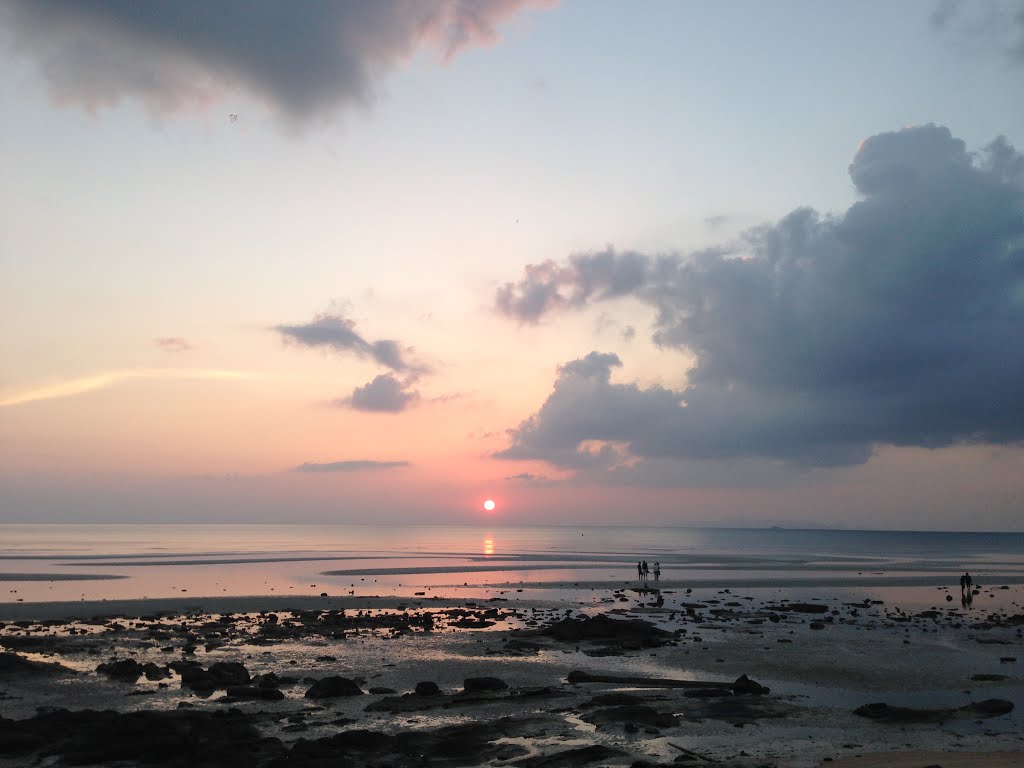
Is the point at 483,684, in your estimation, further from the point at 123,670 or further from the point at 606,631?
the point at 606,631

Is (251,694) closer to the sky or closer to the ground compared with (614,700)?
closer to the sky

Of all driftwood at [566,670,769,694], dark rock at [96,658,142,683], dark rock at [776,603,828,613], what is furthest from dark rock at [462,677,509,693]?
dark rock at [776,603,828,613]

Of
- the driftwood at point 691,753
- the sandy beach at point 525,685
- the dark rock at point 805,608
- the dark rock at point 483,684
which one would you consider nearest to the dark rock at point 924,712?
the sandy beach at point 525,685

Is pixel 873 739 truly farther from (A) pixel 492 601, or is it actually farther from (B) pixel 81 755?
(A) pixel 492 601

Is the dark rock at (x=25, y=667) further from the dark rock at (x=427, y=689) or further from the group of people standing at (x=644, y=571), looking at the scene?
the group of people standing at (x=644, y=571)

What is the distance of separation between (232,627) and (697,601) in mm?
37050

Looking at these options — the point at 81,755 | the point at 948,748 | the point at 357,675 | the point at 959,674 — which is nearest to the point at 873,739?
the point at 948,748

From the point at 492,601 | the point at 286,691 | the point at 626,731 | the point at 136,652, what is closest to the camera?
the point at 626,731

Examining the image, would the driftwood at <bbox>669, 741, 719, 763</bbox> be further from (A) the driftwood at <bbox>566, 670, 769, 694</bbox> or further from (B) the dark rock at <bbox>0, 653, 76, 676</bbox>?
(B) the dark rock at <bbox>0, 653, 76, 676</bbox>

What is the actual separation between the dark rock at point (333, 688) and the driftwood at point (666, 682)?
8587mm

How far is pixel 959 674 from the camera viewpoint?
31.8 meters

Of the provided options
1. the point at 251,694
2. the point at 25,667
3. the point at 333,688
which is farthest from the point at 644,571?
the point at 25,667

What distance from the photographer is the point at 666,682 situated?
29.0 metres

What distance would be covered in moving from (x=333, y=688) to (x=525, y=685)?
24.5 feet
